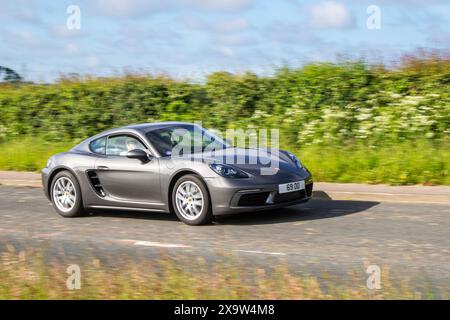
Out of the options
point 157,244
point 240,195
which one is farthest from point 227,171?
point 157,244

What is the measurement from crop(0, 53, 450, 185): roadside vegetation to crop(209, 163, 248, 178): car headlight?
165 inches

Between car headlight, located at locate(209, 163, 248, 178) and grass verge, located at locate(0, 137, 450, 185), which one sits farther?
grass verge, located at locate(0, 137, 450, 185)

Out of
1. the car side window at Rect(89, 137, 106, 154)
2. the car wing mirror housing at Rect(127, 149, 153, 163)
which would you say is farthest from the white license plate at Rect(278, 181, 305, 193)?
the car side window at Rect(89, 137, 106, 154)

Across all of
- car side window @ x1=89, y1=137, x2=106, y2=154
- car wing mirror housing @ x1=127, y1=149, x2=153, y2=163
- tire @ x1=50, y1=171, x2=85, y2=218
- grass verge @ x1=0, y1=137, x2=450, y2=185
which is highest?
car side window @ x1=89, y1=137, x2=106, y2=154

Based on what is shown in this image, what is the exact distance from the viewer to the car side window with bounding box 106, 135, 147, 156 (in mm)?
11086

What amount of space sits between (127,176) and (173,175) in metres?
0.86

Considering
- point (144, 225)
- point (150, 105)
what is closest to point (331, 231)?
point (144, 225)

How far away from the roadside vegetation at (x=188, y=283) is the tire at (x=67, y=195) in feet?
11.9

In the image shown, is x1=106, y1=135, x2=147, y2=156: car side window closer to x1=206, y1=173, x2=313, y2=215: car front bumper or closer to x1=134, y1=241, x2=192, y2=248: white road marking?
x1=206, y1=173, x2=313, y2=215: car front bumper

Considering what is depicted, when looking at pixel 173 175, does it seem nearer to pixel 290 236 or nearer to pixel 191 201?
pixel 191 201

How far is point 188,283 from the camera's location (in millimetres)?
6539

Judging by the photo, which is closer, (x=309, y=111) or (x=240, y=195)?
(x=240, y=195)

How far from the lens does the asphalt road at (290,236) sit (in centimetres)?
780

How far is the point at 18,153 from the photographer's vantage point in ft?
63.1
